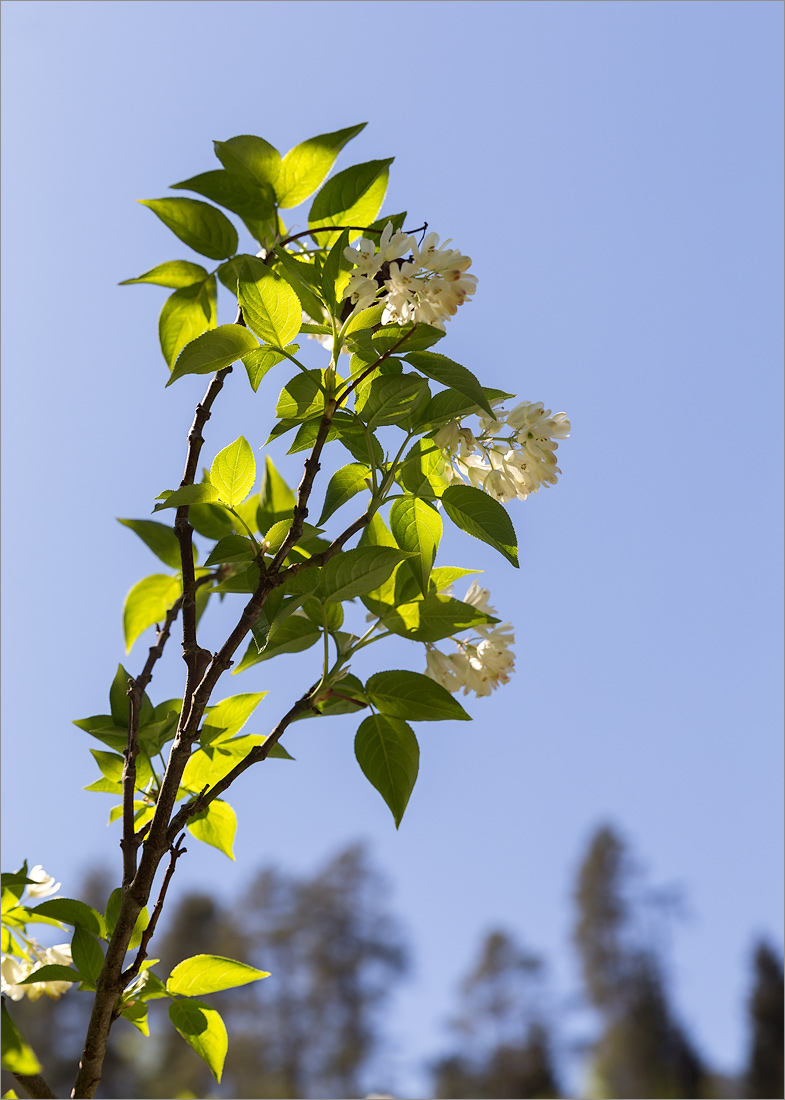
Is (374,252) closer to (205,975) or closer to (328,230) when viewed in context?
(328,230)

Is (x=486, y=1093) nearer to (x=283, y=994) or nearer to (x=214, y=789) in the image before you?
(x=283, y=994)

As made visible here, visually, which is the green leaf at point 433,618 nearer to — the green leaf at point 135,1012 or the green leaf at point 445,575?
the green leaf at point 445,575

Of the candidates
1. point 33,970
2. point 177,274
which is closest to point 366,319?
point 177,274

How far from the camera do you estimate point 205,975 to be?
0.49 metres

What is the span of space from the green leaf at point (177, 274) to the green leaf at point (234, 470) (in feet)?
0.63

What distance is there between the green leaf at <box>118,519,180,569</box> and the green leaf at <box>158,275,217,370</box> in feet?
0.40

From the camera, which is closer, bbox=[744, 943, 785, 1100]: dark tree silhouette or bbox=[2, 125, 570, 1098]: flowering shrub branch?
bbox=[2, 125, 570, 1098]: flowering shrub branch

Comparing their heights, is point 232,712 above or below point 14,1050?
above

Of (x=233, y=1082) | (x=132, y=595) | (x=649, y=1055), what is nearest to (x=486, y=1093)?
(x=649, y=1055)

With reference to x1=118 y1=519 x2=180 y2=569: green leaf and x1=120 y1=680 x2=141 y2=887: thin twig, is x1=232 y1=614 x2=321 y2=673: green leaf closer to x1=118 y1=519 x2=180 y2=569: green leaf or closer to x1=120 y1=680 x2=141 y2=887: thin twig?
x1=120 y1=680 x2=141 y2=887: thin twig

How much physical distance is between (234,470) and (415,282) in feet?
0.48

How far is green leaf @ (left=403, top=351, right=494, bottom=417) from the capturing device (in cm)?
42

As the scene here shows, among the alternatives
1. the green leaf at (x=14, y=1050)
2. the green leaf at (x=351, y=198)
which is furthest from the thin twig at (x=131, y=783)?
the green leaf at (x=351, y=198)

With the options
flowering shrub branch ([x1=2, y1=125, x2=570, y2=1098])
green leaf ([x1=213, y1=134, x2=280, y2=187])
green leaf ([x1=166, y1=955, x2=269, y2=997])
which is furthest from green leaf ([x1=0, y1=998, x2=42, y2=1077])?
green leaf ([x1=213, y1=134, x2=280, y2=187])
